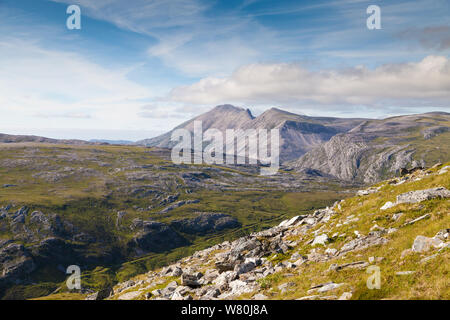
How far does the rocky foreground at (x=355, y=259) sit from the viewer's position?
15.1 metres

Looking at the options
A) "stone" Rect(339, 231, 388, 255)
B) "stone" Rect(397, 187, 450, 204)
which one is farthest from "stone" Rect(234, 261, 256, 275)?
"stone" Rect(397, 187, 450, 204)

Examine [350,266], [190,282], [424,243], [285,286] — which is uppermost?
[424,243]

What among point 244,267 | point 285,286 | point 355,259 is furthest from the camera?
point 244,267

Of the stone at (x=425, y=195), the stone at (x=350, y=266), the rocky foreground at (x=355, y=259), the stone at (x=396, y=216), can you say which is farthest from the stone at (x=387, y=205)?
the stone at (x=350, y=266)

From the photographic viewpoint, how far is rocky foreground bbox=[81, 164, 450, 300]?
49.4 ft

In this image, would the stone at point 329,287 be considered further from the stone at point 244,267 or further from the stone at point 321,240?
the stone at point 244,267

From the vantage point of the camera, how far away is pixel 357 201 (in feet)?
121

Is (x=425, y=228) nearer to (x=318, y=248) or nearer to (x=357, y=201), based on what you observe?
(x=318, y=248)

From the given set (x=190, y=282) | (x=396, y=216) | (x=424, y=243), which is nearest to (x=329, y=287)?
(x=424, y=243)

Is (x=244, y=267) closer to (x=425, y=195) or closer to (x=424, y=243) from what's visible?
(x=424, y=243)

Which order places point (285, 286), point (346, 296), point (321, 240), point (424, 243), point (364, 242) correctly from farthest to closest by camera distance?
point (321, 240) < point (364, 242) < point (285, 286) < point (424, 243) < point (346, 296)

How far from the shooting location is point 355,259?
2038 cm

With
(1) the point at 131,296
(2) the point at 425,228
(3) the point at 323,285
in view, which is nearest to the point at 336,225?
(2) the point at 425,228
